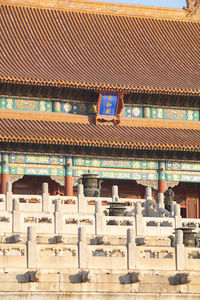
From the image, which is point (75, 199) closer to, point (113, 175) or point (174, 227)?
point (174, 227)

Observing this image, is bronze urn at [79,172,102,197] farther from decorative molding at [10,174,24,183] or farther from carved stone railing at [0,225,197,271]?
carved stone railing at [0,225,197,271]

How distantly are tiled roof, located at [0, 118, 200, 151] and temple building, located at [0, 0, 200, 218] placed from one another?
5 centimetres

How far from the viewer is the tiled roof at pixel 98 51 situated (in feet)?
157

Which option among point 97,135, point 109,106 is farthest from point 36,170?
point 109,106

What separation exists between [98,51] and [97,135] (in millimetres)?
6419

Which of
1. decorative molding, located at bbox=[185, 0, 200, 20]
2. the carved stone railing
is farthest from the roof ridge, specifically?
the carved stone railing

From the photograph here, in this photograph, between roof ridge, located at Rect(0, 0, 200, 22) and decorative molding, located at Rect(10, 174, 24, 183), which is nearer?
decorative molding, located at Rect(10, 174, 24, 183)

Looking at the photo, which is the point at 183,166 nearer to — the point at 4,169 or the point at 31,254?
the point at 4,169

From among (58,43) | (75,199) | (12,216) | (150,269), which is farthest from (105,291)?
(58,43)

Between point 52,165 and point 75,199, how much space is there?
10.4 m

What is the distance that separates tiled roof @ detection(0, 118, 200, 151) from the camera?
147 ft

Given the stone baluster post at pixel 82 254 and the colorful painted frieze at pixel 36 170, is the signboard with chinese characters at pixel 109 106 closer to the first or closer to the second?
the colorful painted frieze at pixel 36 170

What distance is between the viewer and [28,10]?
2094 inches

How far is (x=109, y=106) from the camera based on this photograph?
48031mm
